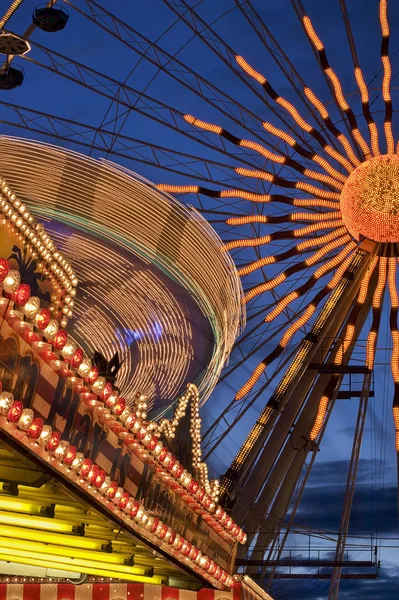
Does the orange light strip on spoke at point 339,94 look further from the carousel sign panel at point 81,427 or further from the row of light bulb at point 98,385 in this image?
A: the carousel sign panel at point 81,427

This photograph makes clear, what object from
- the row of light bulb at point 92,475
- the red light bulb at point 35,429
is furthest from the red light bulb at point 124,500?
the red light bulb at point 35,429

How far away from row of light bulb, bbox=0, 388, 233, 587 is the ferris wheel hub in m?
8.60

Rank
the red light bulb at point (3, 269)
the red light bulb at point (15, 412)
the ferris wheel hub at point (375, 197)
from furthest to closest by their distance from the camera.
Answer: the ferris wheel hub at point (375, 197)
the red light bulb at point (15, 412)
the red light bulb at point (3, 269)

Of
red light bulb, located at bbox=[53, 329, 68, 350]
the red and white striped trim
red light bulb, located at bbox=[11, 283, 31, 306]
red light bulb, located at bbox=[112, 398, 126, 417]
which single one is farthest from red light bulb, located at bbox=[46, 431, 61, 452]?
the red and white striped trim

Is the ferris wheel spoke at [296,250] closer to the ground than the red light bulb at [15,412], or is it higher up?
higher up

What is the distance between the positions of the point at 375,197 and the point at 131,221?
A: 851 cm

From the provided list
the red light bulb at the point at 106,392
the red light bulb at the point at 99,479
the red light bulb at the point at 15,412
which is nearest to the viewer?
the red light bulb at the point at 15,412

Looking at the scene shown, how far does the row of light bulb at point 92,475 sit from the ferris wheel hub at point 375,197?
28.2ft

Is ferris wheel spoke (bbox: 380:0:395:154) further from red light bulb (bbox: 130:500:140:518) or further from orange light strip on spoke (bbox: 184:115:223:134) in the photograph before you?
red light bulb (bbox: 130:500:140:518)

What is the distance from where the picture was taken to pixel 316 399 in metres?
28.1

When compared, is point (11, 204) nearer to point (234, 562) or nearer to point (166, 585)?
point (166, 585)

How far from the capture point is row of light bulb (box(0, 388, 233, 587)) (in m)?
10.8

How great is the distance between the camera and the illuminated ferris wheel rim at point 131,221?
663 inches

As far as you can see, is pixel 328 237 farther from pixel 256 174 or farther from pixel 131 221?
pixel 131 221
